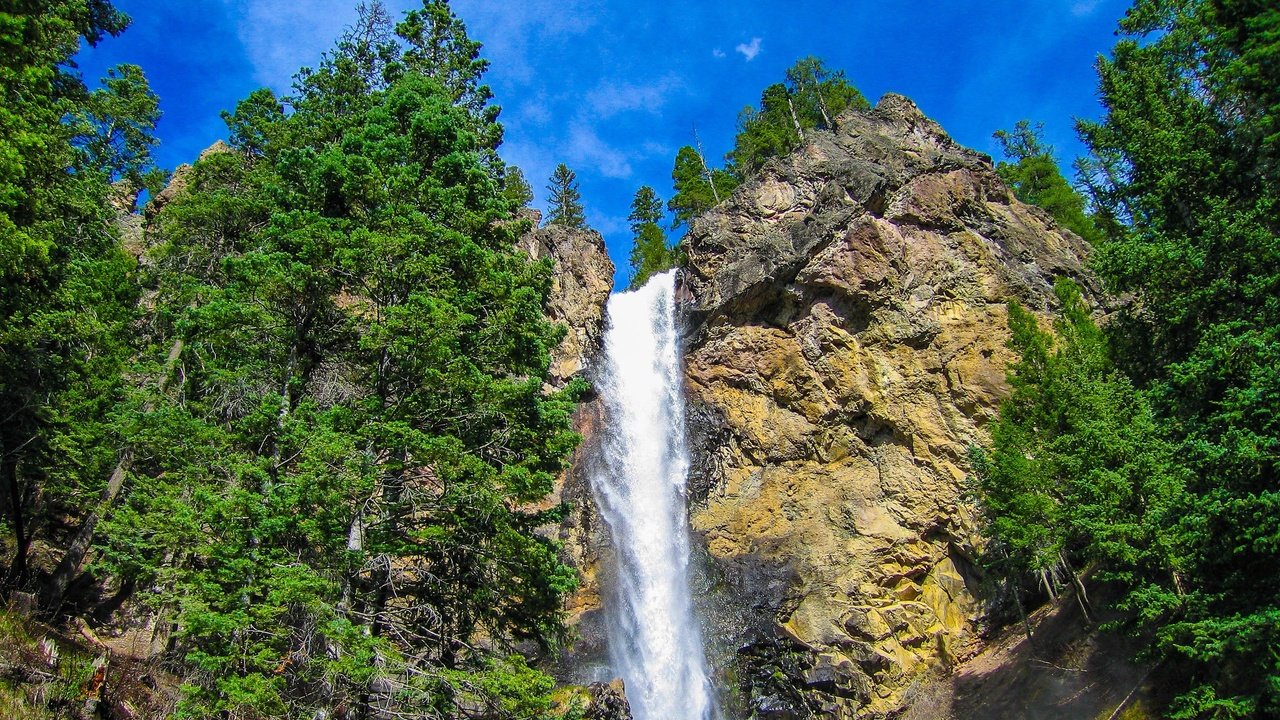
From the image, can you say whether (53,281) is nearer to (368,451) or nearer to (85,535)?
(85,535)

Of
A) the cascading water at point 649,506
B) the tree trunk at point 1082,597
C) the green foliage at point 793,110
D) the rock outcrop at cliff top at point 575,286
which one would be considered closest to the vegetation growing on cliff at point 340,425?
the cascading water at point 649,506

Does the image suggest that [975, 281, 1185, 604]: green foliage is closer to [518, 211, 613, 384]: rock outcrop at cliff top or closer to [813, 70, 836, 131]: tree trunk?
[518, 211, 613, 384]: rock outcrop at cliff top

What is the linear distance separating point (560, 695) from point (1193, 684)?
44.2 feet

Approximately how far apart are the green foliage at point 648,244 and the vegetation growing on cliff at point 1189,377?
82.5ft

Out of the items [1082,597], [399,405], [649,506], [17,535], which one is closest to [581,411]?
[649,506]

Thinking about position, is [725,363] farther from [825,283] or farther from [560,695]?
[560,695]

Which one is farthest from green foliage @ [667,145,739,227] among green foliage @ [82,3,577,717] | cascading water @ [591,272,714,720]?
green foliage @ [82,3,577,717]

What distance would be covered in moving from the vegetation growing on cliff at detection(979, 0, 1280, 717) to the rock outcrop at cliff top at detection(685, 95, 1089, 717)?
545 cm

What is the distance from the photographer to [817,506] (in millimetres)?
24422

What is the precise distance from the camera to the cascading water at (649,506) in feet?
75.2

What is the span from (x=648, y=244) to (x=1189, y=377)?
35146 mm

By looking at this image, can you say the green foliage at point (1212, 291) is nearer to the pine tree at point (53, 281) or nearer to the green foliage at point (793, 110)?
the pine tree at point (53, 281)

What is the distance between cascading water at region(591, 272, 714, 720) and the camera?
75.2 feet

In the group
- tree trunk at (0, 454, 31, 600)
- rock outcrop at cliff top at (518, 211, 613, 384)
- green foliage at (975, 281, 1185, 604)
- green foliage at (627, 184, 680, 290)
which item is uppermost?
green foliage at (627, 184, 680, 290)
